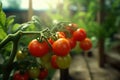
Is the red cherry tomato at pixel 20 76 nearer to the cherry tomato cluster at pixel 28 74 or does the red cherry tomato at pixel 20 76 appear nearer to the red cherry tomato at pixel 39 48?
the cherry tomato cluster at pixel 28 74

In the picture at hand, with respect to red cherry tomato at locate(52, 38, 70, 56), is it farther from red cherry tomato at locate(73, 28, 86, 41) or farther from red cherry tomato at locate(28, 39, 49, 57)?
red cherry tomato at locate(73, 28, 86, 41)

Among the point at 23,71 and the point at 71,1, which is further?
the point at 71,1

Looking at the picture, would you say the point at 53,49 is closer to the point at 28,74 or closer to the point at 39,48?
the point at 39,48

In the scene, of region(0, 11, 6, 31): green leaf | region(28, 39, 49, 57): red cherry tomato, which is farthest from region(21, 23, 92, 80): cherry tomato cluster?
region(0, 11, 6, 31): green leaf

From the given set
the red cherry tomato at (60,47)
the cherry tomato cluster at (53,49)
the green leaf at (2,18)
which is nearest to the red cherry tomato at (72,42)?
the cherry tomato cluster at (53,49)

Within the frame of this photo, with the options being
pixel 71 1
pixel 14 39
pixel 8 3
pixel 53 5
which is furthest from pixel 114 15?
pixel 14 39

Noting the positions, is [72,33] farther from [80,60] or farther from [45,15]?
[45,15]

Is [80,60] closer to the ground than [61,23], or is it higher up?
closer to the ground

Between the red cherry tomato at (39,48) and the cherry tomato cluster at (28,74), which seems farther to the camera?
the cherry tomato cluster at (28,74)

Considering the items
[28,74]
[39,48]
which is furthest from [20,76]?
[39,48]

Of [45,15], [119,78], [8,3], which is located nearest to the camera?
[119,78]

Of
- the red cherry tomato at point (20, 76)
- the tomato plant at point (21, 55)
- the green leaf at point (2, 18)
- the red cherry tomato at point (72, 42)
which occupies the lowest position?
the red cherry tomato at point (20, 76)
